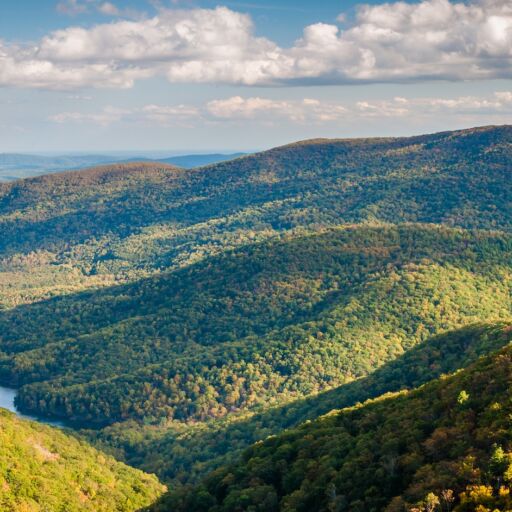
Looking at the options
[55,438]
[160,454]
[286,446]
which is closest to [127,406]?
[160,454]

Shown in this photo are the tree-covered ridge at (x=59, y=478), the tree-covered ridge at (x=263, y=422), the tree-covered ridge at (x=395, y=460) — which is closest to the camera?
the tree-covered ridge at (x=395, y=460)

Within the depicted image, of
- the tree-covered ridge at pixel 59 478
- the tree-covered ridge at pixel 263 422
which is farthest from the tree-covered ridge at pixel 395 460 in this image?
the tree-covered ridge at pixel 263 422

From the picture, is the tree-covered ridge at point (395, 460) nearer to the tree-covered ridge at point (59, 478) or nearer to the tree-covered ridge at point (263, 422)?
the tree-covered ridge at point (59, 478)

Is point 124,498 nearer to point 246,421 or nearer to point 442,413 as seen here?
point 246,421

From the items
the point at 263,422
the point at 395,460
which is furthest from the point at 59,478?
the point at 263,422

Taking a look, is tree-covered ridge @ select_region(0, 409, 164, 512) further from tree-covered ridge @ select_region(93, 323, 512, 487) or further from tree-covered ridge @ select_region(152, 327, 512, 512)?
tree-covered ridge @ select_region(152, 327, 512, 512)
